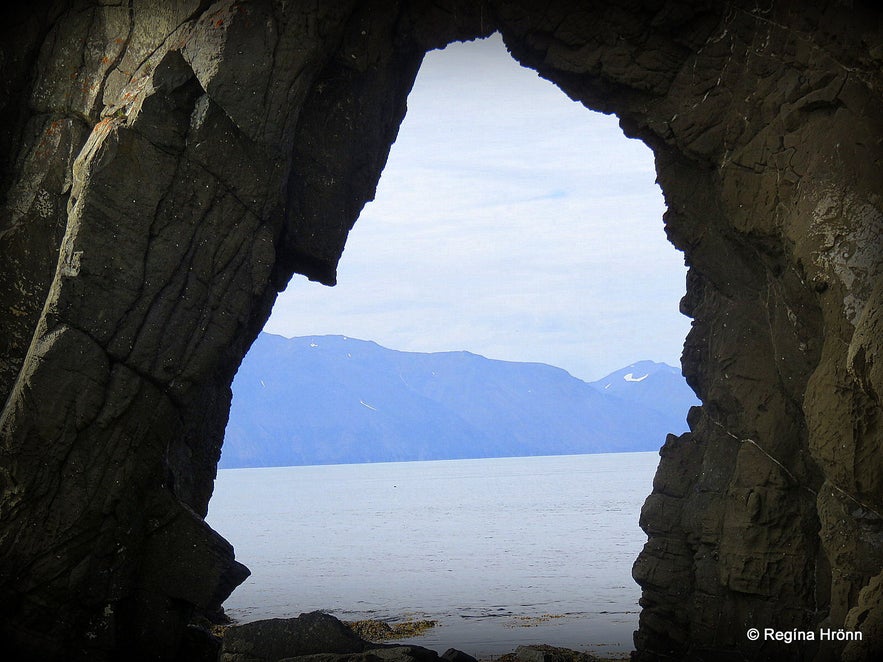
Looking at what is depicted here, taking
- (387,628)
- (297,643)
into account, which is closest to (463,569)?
(387,628)

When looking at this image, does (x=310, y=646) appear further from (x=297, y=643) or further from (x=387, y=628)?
(x=387, y=628)

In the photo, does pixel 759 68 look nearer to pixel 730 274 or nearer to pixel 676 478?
pixel 730 274

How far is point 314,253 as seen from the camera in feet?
51.8

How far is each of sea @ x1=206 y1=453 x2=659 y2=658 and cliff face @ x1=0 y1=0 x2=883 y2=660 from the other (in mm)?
→ 4011

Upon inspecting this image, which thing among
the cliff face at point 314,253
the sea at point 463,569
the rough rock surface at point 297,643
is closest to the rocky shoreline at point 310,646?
the rough rock surface at point 297,643

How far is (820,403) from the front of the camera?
12117mm

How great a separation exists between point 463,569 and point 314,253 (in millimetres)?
14899

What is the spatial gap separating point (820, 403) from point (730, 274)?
358 centimetres

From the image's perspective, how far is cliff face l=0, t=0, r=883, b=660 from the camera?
12.5 metres

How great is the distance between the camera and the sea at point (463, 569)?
18922 millimetres

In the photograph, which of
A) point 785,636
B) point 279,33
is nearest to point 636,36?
point 279,33

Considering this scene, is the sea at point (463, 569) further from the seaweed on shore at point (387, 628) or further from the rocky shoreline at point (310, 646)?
the rocky shoreline at point (310, 646)

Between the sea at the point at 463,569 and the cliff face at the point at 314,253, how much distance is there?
4.01m

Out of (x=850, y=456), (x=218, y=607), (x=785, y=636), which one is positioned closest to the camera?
(x=850, y=456)
